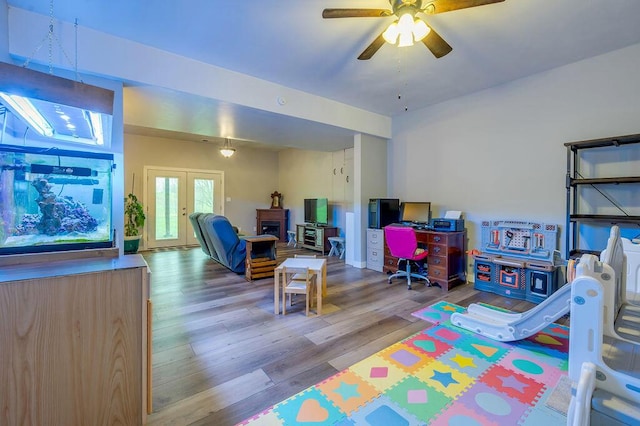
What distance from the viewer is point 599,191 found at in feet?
10.6

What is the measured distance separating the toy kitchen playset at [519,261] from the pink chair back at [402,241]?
92 cm

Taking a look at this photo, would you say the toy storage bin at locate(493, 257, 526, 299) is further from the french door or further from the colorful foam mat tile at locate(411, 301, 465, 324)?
the french door

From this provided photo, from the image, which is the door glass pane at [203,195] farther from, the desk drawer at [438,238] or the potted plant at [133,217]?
the desk drawer at [438,238]

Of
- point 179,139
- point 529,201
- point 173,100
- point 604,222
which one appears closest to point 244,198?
point 179,139

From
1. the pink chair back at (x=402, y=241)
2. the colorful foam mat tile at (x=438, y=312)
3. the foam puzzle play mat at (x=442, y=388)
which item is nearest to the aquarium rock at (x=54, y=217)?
the foam puzzle play mat at (x=442, y=388)

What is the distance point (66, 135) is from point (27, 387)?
1.76 meters

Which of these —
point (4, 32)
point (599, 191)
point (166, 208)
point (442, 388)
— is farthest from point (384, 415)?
point (166, 208)

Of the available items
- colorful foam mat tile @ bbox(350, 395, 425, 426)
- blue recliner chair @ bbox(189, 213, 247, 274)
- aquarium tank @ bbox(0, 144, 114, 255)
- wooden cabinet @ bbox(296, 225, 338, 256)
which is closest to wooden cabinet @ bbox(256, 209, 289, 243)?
wooden cabinet @ bbox(296, 225, 338, 256)

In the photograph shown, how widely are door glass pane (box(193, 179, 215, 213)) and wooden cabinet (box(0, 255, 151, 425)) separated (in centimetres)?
671

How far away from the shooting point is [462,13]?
2418 millimetres

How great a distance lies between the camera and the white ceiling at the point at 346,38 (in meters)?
2.37

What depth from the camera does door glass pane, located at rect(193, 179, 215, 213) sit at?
7867 mm

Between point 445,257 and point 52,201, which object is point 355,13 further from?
point 445,257

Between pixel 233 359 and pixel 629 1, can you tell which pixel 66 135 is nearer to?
pixel 233 359
